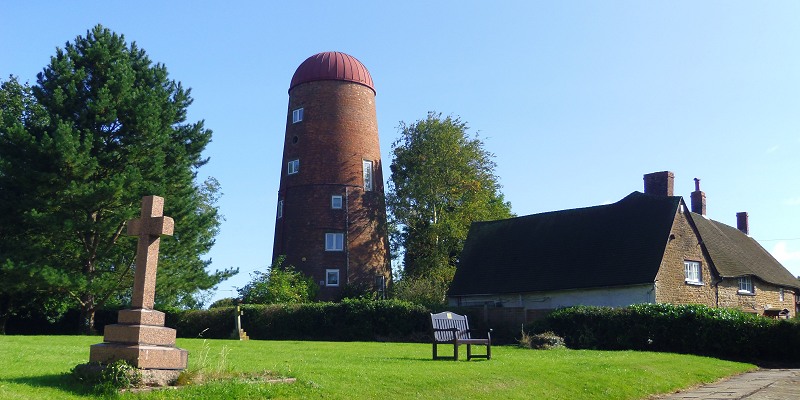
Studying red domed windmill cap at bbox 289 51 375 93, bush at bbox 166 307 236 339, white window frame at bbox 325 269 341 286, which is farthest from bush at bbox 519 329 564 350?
red domed windmill cap at bbox 289 51 375 93

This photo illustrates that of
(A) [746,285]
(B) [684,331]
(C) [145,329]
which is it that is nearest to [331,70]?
(A) [746,285]

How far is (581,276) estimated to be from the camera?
34438 mm

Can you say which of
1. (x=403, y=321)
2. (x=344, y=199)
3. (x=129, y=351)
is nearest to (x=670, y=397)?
(x=129, y=351)

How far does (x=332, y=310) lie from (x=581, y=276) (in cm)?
1133

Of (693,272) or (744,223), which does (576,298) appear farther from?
(744,223)

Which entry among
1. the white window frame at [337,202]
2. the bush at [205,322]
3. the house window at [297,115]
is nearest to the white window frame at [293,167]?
the house window at [297,115]

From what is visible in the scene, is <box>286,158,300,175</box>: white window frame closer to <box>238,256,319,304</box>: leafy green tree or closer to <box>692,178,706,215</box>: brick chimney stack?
<box>238,256,319,304</box>: leafy green tree

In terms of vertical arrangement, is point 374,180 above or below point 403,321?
above

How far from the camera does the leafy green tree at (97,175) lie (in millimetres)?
28297

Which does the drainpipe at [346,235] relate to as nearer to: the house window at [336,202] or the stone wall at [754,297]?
the house window at [336,202]

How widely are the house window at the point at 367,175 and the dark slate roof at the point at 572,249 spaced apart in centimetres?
764

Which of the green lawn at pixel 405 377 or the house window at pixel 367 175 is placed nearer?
the green lawn at pixel 405 377

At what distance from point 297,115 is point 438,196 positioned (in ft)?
37.5

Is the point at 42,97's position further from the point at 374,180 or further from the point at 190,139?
the point at 374,180
